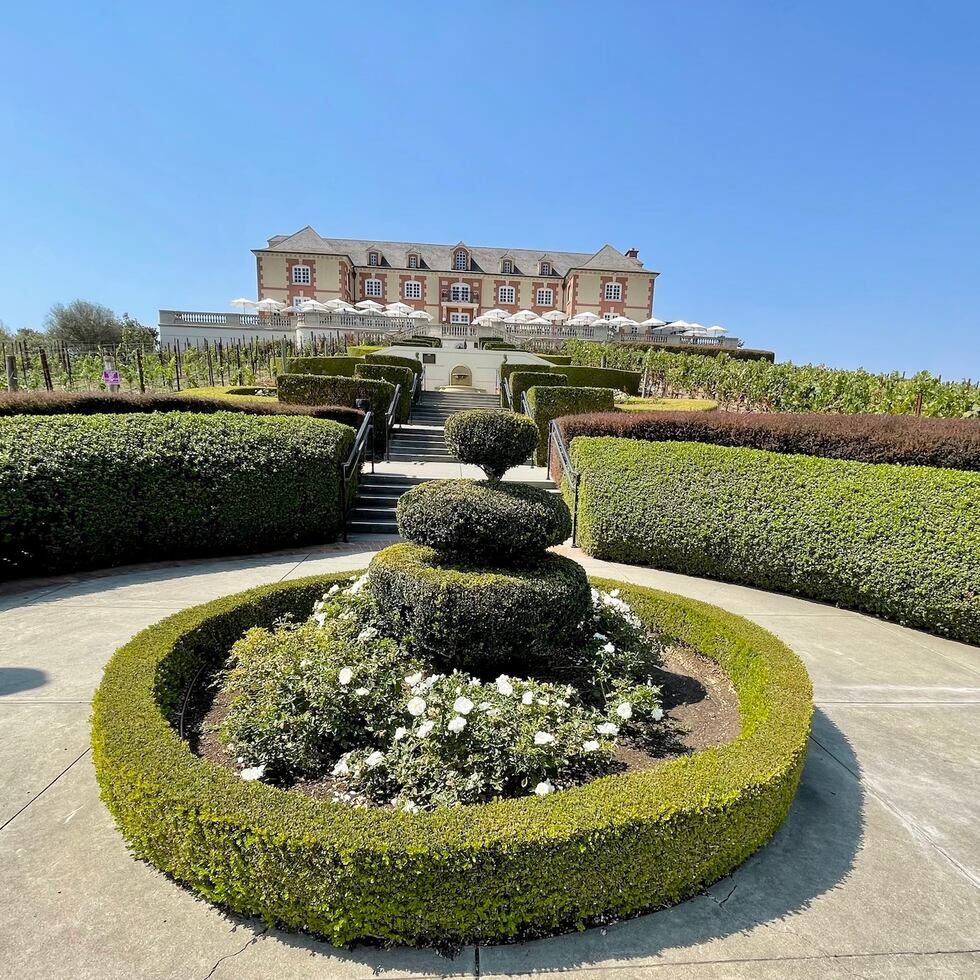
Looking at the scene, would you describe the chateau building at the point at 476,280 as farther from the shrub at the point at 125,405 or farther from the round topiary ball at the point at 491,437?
the round topiary ball at the point at 491,437

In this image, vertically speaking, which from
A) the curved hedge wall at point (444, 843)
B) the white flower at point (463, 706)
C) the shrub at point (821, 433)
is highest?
the shrub at point (821, 433)

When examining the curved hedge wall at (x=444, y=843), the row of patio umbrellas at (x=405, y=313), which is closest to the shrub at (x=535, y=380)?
the curved hedge wall at (x=444, y=843)

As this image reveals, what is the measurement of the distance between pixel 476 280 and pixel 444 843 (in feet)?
157

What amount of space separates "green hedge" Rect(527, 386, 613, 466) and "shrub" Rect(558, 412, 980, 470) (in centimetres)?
337

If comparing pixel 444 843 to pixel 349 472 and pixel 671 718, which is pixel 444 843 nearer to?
pixel 671 718

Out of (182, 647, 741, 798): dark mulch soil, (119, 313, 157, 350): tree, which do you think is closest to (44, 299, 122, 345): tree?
(119, 313, 157, 350): tree

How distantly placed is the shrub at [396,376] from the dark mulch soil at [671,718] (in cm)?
1177

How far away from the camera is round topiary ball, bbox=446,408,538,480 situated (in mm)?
3592

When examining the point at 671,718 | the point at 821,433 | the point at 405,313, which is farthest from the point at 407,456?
the point at 405,313

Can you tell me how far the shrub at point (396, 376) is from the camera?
14.8 metres

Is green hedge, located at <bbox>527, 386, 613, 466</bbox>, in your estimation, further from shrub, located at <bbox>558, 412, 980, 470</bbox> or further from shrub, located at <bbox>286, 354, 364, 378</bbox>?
shrub, located at <bbox>286, 354, 364, 378</bbox>

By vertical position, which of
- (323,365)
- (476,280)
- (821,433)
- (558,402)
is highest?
(476,280)

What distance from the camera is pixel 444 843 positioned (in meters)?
1.91

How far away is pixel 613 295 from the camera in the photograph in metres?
45.9
